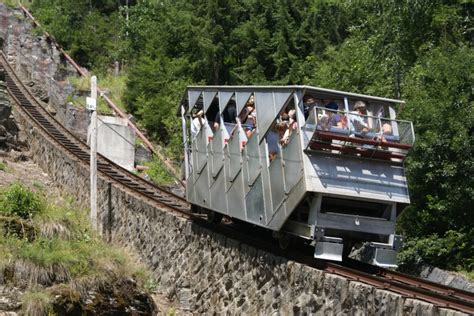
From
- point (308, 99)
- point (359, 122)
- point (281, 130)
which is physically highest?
point (308, 99)

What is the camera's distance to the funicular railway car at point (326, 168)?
1166cm

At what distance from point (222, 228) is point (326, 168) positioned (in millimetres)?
4437

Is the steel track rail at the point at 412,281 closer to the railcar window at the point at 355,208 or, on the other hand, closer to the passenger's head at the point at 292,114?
the railcar window at the point at 355,208

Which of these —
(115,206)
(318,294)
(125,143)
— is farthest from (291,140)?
(125,143)

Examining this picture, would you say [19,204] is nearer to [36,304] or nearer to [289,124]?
[36,304]

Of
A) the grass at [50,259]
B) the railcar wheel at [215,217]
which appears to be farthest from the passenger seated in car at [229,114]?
the grass at [50,259]

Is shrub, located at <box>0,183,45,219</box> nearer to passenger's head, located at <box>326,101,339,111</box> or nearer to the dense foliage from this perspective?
passenger's head, located at <box>326,101,339,111</box>

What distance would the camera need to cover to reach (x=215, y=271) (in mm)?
15086

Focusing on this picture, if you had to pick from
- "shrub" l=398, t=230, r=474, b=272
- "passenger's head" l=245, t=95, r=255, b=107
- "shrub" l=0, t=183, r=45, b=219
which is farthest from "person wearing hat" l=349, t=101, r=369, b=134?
"shrub" l=0, t=183, r=45, b=219

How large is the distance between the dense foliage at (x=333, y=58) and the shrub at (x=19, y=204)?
8610 mm

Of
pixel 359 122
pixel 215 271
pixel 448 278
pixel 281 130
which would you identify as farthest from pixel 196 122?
pixel 448 278

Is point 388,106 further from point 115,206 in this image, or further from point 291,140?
point 115,206

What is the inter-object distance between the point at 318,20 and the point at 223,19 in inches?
212

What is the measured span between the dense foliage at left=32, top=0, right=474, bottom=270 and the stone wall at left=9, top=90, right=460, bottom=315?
5160 mm
